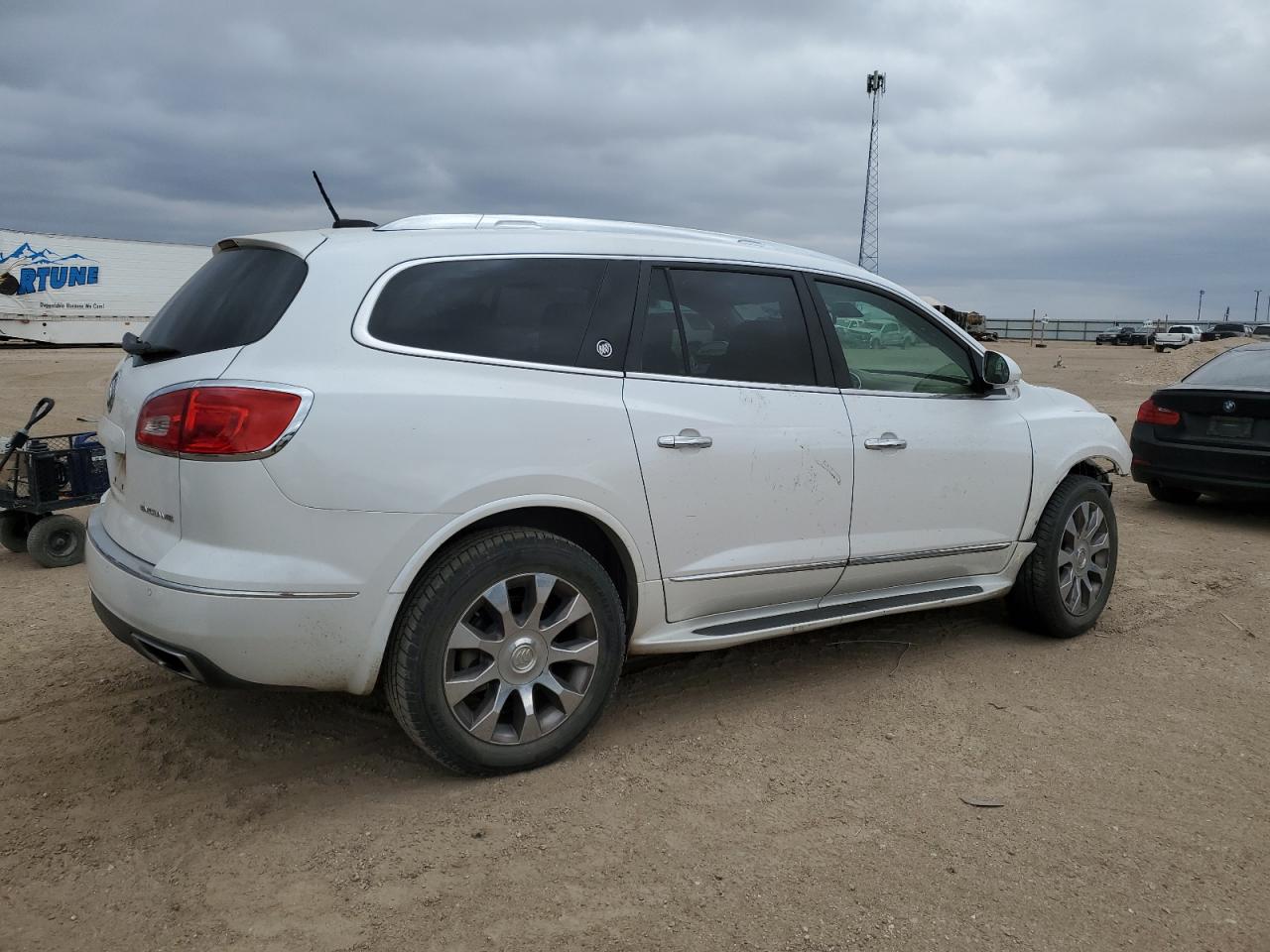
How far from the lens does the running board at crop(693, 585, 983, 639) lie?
13.0 ft

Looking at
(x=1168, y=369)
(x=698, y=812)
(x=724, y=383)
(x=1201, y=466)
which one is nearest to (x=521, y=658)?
(x=698, y=812)

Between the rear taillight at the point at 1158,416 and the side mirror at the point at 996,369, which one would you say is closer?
the side mirror at the point at 996,369

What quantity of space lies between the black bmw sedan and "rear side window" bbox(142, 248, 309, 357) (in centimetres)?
751

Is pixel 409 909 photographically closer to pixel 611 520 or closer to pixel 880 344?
pixel 611 520

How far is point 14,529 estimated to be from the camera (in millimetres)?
7078

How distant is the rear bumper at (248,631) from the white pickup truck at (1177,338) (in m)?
60.1

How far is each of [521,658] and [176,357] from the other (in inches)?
59.1

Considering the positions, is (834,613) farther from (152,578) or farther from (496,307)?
(152,578)

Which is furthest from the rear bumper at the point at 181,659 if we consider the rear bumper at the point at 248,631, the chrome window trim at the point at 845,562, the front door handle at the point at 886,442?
the front door handle at the point at 886,442

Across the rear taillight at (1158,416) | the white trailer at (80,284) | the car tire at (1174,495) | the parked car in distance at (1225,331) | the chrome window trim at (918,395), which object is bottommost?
the car tire at (1174,495)

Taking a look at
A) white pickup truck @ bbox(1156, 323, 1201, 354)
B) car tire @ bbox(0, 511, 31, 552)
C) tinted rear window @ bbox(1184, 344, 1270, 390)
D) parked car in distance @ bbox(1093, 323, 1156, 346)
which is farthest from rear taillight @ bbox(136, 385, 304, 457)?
parked car in distance @ bbox(1093, 323, 1156, 346)

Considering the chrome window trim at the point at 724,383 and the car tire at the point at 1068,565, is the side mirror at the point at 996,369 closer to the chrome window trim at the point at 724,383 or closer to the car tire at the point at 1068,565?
the car tire at the point at 1068,565

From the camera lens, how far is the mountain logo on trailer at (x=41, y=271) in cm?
2984

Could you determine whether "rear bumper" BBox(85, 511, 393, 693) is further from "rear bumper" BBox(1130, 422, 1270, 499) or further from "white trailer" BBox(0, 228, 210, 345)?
"white trailer" BBox(0, 228, 210, 345)
